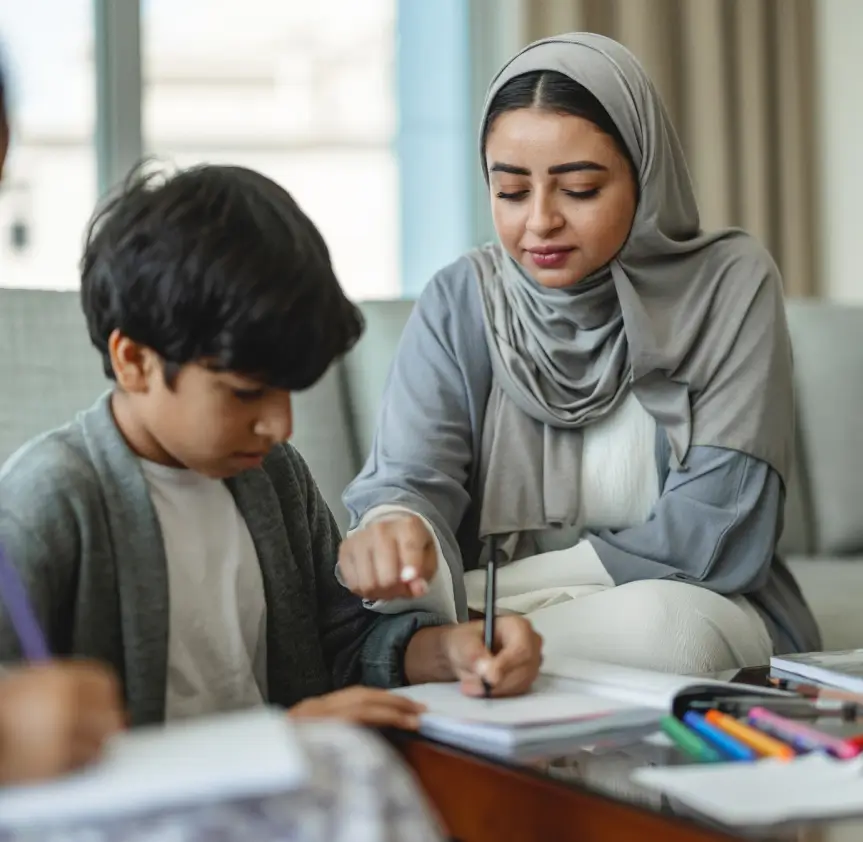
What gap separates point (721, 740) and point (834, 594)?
131 centimetres

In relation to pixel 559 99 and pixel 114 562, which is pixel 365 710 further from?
pixel 559 99


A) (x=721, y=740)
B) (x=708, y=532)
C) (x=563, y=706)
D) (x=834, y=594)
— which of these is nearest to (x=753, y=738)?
(x=721, y=740)

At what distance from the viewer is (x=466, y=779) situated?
0.93 metres

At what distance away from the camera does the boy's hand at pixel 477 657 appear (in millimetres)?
1121

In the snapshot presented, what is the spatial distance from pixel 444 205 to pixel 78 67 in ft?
3.29

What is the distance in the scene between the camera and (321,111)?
358 centimetres

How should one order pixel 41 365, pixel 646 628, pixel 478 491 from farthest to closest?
pixel 41 365 → pixel 478 491 → pixel 646 628

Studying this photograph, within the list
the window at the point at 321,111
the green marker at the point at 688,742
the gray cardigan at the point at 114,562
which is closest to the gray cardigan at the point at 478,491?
the gray cardigan at the point at 114,562

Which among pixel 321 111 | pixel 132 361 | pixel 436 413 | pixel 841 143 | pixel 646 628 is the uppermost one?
pixel 321 111

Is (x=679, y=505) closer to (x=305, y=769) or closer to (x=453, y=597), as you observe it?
(x=453, y=597)

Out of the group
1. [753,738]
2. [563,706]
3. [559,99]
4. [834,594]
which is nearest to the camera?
[753,738]

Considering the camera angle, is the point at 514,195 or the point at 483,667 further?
the point at 514,195

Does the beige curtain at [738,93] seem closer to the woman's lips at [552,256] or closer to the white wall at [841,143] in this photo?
the white wall at [841,143]

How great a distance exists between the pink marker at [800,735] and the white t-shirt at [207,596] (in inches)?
17.5
